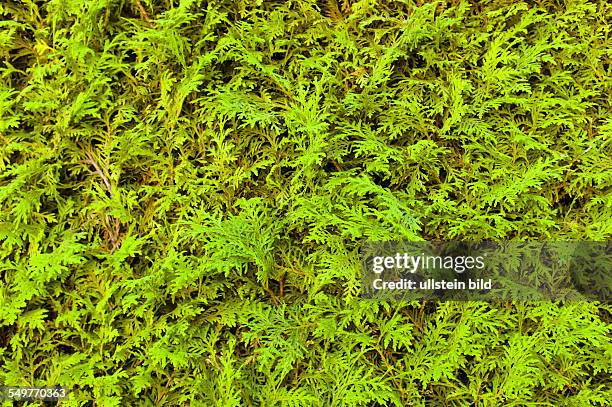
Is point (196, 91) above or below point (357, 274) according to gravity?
above

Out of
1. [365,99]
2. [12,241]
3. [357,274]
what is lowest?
[357,274]

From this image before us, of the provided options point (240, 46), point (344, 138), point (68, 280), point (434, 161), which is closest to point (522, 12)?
point (434, 161)

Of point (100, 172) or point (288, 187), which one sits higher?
point (100, 172)

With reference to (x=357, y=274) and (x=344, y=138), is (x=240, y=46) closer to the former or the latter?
(x=344, y=138)

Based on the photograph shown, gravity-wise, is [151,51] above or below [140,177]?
above

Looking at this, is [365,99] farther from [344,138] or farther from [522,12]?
[522,12]

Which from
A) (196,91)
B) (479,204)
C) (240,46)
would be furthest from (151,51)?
(479,204)
